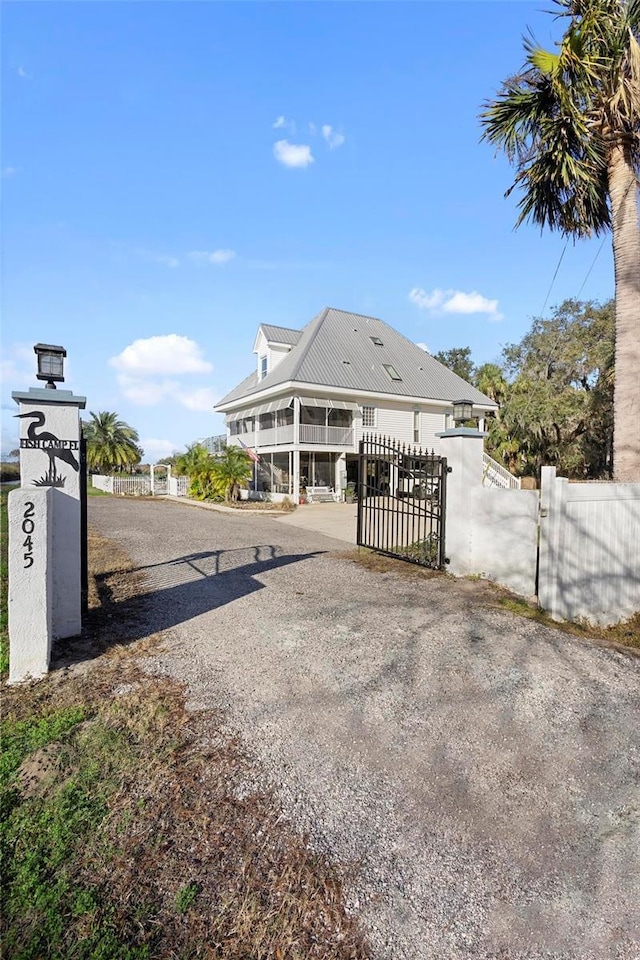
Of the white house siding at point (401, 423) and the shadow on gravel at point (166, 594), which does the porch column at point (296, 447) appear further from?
the shadow on gravel at point (166, 594)

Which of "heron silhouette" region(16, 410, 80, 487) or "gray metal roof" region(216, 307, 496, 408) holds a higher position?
"gray metal roof" region(216, 307, 496, 408)

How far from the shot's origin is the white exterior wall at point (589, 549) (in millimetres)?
6203

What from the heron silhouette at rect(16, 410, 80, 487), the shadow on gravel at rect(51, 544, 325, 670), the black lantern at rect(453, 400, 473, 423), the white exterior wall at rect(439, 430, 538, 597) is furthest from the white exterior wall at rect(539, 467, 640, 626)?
the heron silhouette at rect(16, 410, 80, 487)

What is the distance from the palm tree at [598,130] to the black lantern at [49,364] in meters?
9.04

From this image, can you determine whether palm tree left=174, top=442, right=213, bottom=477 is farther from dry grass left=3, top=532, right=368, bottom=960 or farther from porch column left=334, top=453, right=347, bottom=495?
dry grass left=3, top=532, right=368, bottom=960

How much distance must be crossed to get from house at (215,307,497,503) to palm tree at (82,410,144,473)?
1650 cm

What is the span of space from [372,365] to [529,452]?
402 inches

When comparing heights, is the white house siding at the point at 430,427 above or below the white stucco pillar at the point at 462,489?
above

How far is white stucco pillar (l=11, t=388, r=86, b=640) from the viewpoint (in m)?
4.79

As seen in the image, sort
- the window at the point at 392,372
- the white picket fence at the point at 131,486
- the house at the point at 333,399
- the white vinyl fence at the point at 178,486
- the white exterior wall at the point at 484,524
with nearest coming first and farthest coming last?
the white exterior wall at the point at 484,524
the house at the point at 333,399
the window at the point at 392,372
the white vinyl fence at the point at 178,486
the white picket fence at the point at 131,486

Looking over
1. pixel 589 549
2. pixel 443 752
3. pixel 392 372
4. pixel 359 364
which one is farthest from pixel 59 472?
pixel 392 372

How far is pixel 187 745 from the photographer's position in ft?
9.72

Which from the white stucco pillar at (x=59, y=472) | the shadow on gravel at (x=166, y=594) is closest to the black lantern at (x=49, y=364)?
the white stucco pillar at (x=59, y=472)

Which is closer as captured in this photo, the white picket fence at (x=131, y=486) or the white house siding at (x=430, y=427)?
the white house siding at (x=430, y=427)
